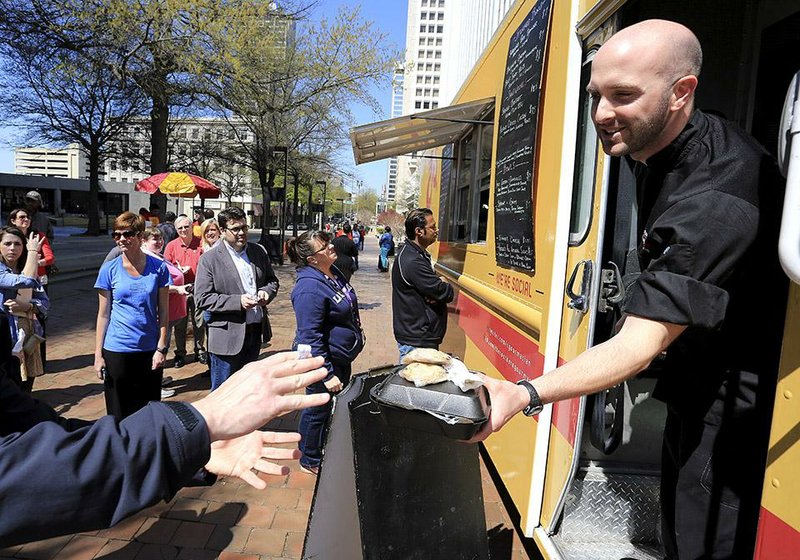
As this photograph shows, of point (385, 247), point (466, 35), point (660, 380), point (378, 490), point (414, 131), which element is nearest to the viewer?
point (660, 380)

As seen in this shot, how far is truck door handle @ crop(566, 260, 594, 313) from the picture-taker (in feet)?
7.61

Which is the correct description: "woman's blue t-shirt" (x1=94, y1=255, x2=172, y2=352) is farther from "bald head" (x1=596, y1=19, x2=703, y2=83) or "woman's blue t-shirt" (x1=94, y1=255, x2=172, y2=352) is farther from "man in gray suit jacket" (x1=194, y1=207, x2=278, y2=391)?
"bald head" (x1=596, y1=19, x2=703, y2=83)

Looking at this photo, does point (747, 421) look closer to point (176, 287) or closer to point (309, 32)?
point (176, 287)

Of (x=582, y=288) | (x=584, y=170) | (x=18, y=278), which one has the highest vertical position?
(x=584, y=170)

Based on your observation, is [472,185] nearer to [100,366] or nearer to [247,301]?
[247,301]

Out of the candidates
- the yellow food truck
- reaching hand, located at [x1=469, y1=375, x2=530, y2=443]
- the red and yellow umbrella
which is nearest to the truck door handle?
the yellow food truck

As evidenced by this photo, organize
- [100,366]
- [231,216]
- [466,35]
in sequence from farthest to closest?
[466,35]
[231,216]
[100,366]

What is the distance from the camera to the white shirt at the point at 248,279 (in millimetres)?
4609

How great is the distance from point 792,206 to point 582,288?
4.23 feet

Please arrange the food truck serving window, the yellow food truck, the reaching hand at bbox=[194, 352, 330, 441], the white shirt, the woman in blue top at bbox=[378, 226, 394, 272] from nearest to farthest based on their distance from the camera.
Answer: the reaching hand at bbox=[194, 352, 330, 441]
the yellow food truck
the food truck serving window
the white shirt
the woman in blue top at bbox=[378, 226, 394, 272]

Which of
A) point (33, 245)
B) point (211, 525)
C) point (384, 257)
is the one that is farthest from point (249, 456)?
point (384, 257)

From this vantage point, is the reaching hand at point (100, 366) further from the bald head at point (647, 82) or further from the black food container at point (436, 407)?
the bald head at point (647, 82)

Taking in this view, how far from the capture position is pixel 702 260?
1.41m

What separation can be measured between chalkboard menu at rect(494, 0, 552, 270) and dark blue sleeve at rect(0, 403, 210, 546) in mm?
2185
